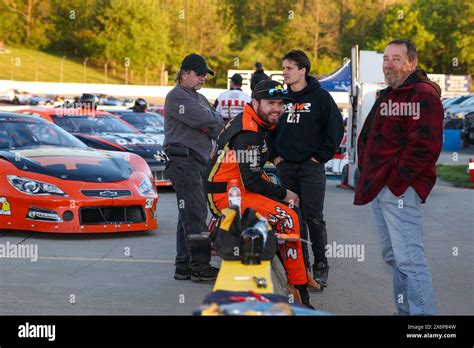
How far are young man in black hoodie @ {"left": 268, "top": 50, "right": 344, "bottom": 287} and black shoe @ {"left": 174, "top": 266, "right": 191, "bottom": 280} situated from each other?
1079mm

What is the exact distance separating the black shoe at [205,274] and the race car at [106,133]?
6555 millimetres

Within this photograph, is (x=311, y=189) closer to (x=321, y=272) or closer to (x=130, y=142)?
(x=321, y=272)

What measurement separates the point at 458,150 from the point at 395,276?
86.1 ft

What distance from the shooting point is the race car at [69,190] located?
9.12 metres

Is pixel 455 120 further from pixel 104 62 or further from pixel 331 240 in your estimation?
pixel 104 62

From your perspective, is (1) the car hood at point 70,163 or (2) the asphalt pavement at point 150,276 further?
(1) the car hood at point 70,163

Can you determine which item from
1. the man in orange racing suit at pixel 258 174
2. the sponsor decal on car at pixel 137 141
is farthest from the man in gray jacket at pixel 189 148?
the sponsor decal on car at pixel 137 141

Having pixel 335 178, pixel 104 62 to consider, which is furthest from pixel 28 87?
pixel 335 178

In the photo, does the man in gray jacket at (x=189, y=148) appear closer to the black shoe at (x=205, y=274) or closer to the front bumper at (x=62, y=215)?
the black shoe at (x=205, y=274)

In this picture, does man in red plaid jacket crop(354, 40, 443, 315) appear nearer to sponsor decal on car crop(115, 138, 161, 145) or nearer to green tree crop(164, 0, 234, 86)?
sponsor decal on car crop(115, 138, 161, 145)

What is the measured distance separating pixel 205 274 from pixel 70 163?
10.0 feet

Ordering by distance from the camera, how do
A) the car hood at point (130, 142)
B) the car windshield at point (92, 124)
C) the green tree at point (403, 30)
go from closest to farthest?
1. the car hood at point (130, 142)
2. the car windshield at point (92, 124)
3. the green tree at point (403, 30)

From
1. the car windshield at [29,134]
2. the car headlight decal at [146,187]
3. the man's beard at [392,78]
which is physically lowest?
the car headlight decal at [146,187]

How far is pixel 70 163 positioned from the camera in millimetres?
9727
